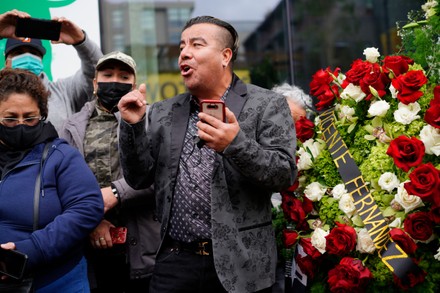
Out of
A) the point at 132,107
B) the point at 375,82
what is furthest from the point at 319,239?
the point at 132,107

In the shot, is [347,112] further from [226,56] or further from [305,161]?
[226,56]

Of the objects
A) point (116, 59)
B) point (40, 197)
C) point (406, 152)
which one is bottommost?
point (40, 197)

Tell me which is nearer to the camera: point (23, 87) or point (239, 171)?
point (239, 171)

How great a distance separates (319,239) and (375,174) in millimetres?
387

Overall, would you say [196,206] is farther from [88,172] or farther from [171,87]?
[171,87]

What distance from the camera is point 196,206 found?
2594 mm

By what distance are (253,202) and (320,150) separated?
574mm

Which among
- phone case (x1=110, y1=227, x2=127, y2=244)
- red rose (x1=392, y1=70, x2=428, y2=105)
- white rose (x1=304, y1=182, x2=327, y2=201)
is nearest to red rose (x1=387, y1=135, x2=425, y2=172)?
red rose (x1=392, y1=70, x2=428, y2=105)

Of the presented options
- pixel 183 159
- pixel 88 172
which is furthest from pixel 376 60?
pixel 88 172

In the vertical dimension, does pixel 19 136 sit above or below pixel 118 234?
above

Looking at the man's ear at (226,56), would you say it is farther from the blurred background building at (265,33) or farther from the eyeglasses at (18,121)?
the blurred background building at (265,33)

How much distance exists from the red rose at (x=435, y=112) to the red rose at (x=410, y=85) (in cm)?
18

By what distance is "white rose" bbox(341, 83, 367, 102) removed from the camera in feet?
9.41

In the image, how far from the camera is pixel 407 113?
2648 mm
